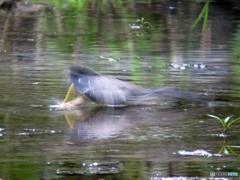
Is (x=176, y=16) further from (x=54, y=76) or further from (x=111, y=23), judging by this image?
(x=54, y=76)

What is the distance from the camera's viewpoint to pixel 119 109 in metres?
6.55

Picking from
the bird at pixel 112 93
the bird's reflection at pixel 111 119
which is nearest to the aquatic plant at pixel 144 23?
the bird at pixel 112 93

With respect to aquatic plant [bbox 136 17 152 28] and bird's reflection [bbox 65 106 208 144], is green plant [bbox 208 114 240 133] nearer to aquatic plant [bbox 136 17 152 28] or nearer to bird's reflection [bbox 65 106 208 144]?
bird's reflection [bbox 65 106 208 144]

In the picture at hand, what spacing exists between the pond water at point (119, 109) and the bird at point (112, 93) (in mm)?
90

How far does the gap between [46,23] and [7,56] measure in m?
3.82

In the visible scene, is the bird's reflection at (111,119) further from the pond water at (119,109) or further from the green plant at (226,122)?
the green plant at (226,122)

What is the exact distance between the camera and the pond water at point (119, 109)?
15.1ft

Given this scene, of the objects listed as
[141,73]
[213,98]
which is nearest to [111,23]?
[141,73]

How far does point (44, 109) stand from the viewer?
249 inches

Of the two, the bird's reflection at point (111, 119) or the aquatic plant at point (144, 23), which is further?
the aquatic plant at point (144, 23)

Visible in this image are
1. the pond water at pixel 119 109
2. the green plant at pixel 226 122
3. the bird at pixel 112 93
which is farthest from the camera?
the bird at pixel 112 93

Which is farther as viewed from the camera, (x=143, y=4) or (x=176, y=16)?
(x=143, y=4)

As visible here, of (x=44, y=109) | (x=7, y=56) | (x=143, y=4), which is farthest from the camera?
(x=143, y=4)

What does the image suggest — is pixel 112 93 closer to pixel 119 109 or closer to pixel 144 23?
pixel 119 109
